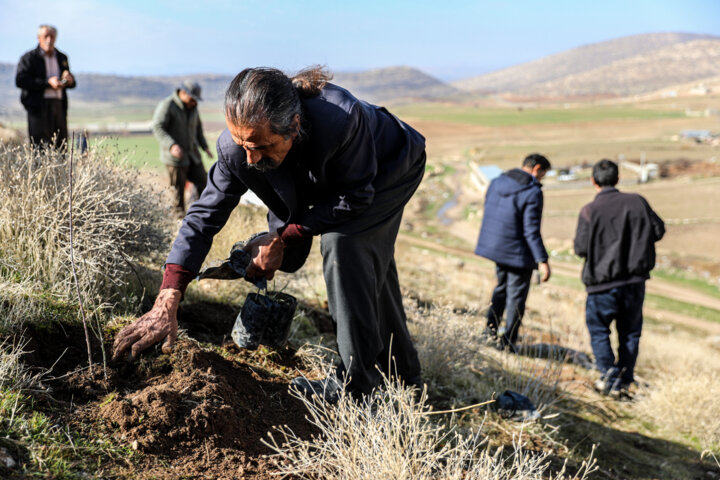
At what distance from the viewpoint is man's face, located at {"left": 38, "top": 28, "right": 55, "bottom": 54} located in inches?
254

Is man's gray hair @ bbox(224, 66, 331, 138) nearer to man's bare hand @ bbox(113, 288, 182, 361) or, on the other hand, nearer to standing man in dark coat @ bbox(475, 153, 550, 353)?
man's bare hand @ bbox(113, 288, 182, 361)

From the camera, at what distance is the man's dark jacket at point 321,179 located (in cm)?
264

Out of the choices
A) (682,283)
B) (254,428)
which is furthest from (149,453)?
(682,283)

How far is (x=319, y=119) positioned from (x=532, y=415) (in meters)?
2.45

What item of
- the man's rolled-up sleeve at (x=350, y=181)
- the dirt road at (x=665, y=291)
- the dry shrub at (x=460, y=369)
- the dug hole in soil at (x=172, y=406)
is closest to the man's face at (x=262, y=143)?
the man's rolled-up sleeve at (x=350, y=181)

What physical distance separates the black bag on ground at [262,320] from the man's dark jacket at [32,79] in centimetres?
466

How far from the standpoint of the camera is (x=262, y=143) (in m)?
2.46

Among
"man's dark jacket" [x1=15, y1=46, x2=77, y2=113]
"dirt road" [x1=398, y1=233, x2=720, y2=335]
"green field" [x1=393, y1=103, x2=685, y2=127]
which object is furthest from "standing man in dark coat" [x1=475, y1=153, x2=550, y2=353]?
"green field" [x1=393, y1=103, x2=685, y2=127]

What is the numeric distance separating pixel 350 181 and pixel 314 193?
0.27 meters

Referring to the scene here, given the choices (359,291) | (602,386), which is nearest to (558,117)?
(602,386)

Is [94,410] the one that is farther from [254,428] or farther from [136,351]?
[254,428]

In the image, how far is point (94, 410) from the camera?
2502 millimetres

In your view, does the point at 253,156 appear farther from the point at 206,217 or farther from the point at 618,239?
the point at 618,239

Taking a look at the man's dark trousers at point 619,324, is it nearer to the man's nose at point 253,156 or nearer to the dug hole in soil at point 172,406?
the dug hole in soil at point 172,406
